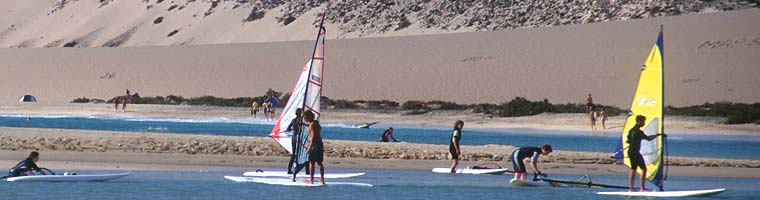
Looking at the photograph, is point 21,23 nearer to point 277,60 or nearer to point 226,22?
point 226,22

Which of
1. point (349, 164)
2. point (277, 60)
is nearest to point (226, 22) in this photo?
point (277, 60)

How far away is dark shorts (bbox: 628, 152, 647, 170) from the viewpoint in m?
19.3

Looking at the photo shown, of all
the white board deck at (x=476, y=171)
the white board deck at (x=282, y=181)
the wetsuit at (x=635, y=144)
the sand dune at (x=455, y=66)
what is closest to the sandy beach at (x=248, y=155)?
the white board deck at (x=476, y=171)

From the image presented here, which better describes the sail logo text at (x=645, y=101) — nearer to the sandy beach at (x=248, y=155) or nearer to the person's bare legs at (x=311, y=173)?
the person's bare legs at (x=311, y=173)

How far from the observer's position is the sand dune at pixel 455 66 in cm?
6888

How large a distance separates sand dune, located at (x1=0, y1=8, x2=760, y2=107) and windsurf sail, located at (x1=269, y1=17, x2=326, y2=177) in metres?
41.6

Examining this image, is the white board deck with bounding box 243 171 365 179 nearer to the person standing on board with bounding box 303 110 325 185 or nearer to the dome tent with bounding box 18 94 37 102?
the person standing on board with bounding box 303 110 325 185

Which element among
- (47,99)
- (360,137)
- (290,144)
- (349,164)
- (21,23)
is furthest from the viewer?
(21,23)

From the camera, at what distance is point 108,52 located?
91000mm

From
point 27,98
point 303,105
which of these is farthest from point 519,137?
point 27,98

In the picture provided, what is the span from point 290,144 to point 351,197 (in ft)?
6.76

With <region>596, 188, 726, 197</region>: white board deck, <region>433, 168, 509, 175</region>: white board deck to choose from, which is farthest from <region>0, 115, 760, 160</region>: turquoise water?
<region>596, 188, 726, 197</region>: white board deck

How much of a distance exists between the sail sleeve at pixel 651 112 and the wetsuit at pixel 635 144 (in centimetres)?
12

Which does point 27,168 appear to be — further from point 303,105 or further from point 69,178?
point 303,105
